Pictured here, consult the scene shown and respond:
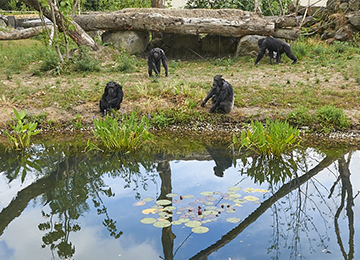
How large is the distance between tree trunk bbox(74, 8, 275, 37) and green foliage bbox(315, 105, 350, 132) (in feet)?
20.4

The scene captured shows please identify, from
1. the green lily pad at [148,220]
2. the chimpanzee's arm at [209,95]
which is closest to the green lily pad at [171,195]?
the green lily pad at [148,220]

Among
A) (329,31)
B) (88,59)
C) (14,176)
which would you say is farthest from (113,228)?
(329,31)

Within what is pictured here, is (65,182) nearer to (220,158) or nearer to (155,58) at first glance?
(220,158)

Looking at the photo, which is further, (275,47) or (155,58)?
(275,47)

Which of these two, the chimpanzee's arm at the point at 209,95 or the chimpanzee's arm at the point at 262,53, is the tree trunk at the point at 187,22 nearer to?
the chimpanzee's arm at the point at 262,53

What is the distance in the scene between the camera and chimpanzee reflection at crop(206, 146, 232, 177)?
247 inches

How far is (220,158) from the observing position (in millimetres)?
6910

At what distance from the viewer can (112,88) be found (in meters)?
8.83

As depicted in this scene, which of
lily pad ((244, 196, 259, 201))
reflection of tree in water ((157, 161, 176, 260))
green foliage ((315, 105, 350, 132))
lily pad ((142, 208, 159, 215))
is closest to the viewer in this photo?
reflection of tree in water ((157, 161, 176, 260))

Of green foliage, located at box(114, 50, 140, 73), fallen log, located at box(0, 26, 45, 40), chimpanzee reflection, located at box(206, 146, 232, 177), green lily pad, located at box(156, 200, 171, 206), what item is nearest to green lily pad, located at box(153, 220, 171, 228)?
green lily pad, located at box(156, 200, 171, 206)

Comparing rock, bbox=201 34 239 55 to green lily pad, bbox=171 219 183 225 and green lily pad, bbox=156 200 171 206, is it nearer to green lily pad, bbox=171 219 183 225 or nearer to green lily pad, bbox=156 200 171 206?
green lily pad, bbox=156 200 171 206

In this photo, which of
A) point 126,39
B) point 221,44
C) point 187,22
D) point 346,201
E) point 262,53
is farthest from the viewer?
point 221,44

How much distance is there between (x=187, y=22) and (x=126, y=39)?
92.6 inches

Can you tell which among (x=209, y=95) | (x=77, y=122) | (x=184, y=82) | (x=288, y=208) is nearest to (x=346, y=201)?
(x=288, y=208)
